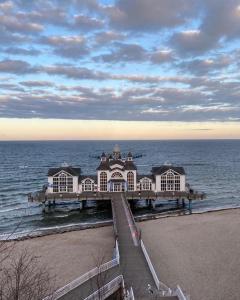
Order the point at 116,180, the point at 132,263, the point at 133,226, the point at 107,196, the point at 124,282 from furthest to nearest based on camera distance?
the point at 116,180 → the point at 107,196 → the point at 133,226 → the point at 132,263 → the point at 124,282

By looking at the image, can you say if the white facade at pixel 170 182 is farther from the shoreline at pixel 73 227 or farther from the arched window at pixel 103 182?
the arched window at pixel 103 182

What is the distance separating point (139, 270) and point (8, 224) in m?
26.0

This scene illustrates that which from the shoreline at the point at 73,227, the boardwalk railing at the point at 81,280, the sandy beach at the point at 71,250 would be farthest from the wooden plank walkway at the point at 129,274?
the shoreline at the point at 73,227

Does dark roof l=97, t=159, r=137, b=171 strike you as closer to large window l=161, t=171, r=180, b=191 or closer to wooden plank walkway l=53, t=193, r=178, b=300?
large window l=161, t=171, r=180, b=191

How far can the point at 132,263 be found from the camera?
27.6m

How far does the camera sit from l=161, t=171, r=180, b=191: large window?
57156mm

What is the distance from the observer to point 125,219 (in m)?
41.6

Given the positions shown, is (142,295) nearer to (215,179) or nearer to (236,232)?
(236,232)

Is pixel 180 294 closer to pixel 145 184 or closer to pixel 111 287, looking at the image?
pixel 111 287

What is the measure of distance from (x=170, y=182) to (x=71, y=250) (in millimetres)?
25898

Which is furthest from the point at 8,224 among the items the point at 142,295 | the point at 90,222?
the point at 142,295

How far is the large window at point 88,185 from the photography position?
57344 millimetres

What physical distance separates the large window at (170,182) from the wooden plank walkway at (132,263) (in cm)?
1748

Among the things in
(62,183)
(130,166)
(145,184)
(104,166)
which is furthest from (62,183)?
(145,184)
